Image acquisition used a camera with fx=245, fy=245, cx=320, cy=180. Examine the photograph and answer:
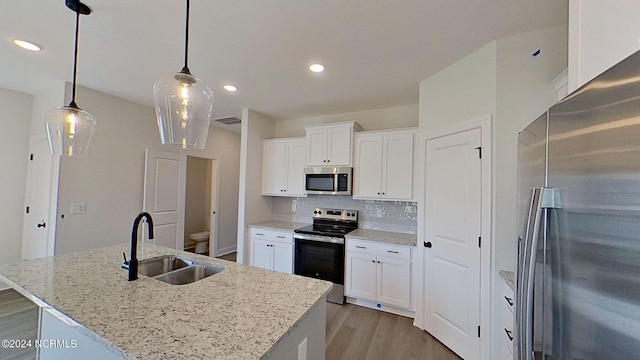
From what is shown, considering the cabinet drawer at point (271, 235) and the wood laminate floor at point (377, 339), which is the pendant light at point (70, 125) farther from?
the wood laminate floor at point (377, 339)

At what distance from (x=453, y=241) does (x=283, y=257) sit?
2.26 m

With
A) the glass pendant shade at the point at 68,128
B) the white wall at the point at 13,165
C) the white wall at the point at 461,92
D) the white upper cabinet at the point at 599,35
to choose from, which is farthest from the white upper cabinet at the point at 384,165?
the white wall at the point at 13,165

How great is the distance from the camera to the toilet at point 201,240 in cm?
528

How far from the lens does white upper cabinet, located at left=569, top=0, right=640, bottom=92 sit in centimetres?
62

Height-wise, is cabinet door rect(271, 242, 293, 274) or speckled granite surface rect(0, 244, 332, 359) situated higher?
speckled granite surface rect(0, 244, 332, 359)

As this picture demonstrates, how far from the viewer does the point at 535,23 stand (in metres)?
1.77

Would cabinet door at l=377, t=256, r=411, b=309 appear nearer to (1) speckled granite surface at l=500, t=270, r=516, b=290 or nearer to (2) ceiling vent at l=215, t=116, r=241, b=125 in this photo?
(1) speckled granite surface at l=500, t=270, r=516, b=290

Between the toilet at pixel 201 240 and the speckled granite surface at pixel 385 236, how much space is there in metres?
3.57

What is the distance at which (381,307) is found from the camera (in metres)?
3.07

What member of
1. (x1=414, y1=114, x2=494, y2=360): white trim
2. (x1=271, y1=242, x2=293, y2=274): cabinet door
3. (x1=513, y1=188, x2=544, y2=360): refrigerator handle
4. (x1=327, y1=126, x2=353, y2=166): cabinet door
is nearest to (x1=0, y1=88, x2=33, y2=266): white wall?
(x1=271, y1=242, x2=293, y2=274): cabinet door

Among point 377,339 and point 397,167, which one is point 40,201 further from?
point 397,167

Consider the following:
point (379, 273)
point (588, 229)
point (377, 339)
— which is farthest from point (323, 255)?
point (588, 229)

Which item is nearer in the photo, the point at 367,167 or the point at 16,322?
the point at 16,322

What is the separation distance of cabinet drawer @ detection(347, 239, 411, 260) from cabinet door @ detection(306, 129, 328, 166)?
125cm
